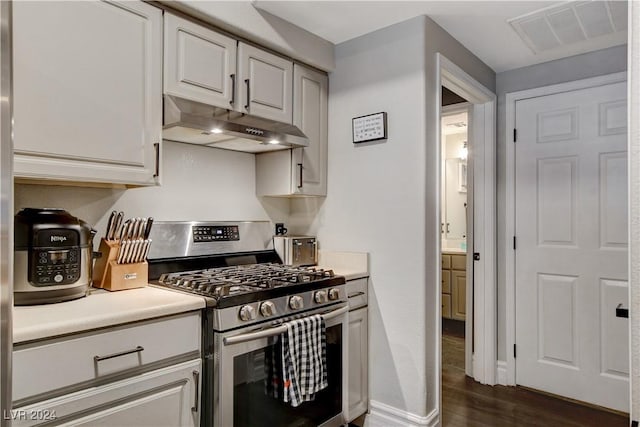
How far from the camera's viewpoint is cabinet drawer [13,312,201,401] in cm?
114

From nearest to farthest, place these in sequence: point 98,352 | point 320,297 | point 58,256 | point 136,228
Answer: point 98,352
point 58,256
point 136,228
point 320,297

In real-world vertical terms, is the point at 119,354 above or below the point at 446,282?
above

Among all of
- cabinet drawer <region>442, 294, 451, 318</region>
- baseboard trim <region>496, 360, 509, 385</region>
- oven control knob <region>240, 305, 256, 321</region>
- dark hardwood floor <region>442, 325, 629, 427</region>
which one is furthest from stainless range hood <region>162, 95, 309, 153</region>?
cabinet drawer <region>442, 294, 451, 318</region>

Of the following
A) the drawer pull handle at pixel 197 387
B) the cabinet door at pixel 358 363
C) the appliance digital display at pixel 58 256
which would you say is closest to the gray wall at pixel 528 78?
the cabinet door at pixel 358 363

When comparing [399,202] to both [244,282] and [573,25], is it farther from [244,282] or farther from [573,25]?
[573,25]

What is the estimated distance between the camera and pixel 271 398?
68.7 inches

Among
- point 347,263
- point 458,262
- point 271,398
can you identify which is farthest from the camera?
point 458,262

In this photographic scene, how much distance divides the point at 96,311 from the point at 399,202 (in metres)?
1.55

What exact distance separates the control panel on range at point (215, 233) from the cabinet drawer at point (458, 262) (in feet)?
9.41

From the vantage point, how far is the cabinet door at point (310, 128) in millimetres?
2418

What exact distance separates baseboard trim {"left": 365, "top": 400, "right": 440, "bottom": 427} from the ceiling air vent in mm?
2251

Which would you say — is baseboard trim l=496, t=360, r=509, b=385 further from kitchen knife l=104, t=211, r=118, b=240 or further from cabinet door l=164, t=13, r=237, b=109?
kitchen knife l=104, t=211, r=118, b=240

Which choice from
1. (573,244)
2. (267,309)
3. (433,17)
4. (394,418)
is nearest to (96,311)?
(267,309)

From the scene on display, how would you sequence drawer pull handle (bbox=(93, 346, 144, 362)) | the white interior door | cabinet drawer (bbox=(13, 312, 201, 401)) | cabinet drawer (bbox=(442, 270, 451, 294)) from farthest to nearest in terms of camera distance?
1. cabinet drawer (bbox=(442, 270, 451, 294))
2. the white interior door
3. drawer pull handle (bbox=(93, 346, 144, 362))
4. cabinet drawer (bbox=(13, 312, 201, 401))
